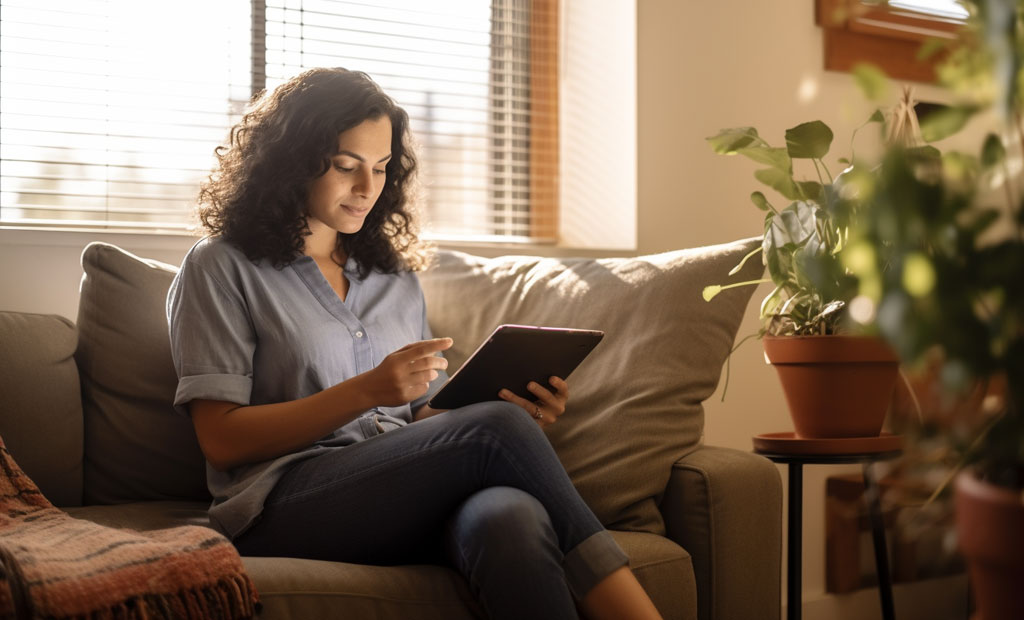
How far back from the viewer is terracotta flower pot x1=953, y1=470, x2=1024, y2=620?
0.53 metres

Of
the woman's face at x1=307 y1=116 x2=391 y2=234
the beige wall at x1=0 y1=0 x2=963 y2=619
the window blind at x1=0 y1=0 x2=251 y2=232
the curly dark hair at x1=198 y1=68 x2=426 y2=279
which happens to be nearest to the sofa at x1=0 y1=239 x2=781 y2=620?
the curly dark hair at x1=198 y1=68 x2=426 y2=279

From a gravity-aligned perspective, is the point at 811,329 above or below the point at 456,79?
below

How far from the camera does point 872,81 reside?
64 cm

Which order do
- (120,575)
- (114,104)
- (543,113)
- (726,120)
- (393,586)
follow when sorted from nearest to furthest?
(120,575)
(393,586)
(114,104)
(726,120)
(543,113)

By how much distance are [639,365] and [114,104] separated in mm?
1337

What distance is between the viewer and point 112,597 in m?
1.04

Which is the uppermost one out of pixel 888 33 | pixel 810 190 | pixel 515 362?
pixel 888 33

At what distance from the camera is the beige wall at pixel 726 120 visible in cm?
241

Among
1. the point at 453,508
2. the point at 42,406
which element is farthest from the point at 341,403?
the point at 42,406

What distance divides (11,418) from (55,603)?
0.68 m

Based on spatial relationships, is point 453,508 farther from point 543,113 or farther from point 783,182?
point 543,113

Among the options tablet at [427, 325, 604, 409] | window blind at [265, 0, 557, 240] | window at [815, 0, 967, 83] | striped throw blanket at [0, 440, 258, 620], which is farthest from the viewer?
window at [815, 0, 967, 83]

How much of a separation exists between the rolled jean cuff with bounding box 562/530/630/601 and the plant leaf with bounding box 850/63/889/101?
2.60ft

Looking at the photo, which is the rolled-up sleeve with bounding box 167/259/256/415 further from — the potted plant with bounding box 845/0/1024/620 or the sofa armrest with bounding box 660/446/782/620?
the potted plant with bounding box 845/0/1024/620
